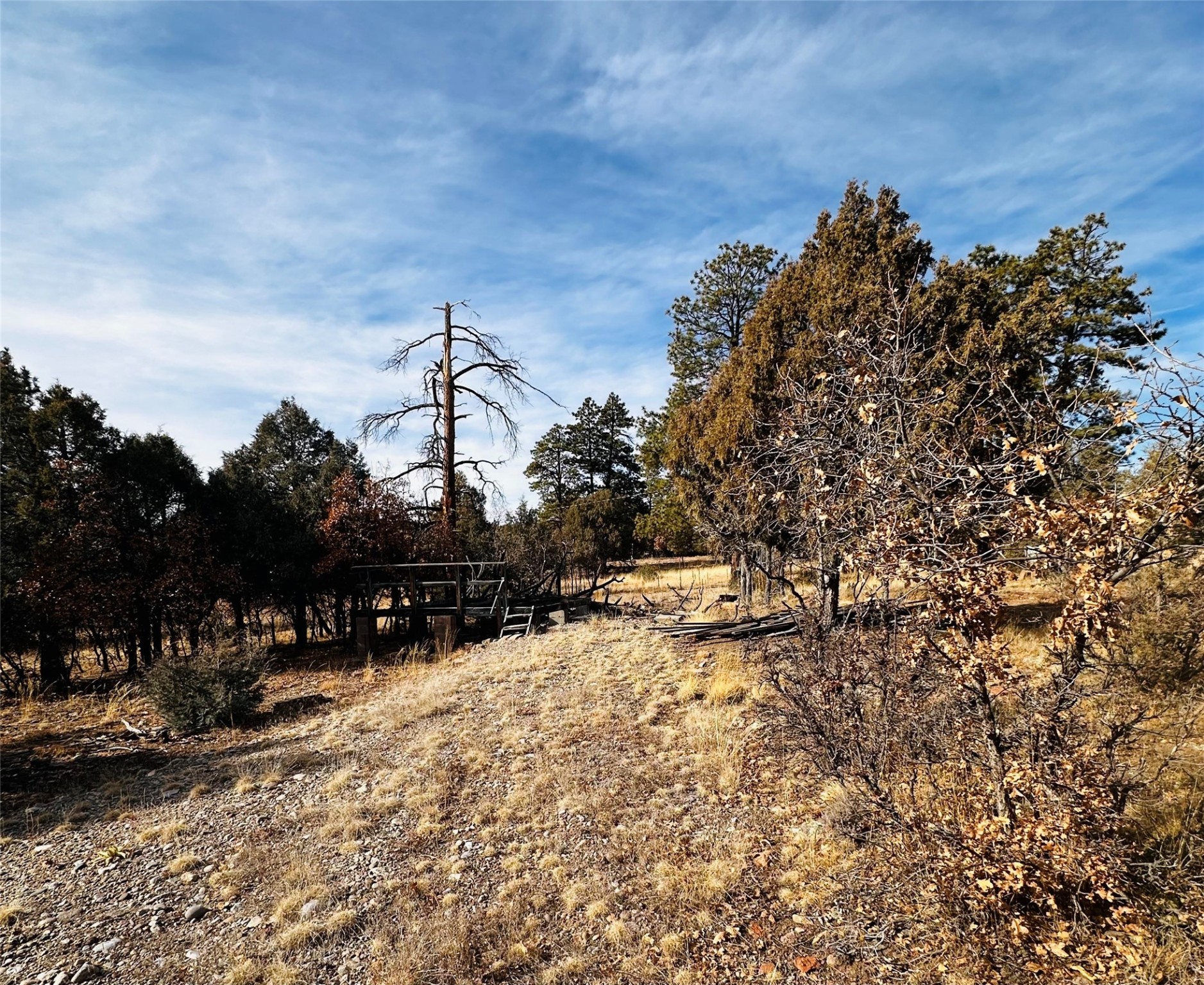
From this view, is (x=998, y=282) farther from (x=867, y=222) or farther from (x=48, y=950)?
(x=48, y=950)

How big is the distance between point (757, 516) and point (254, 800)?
694 centimetres

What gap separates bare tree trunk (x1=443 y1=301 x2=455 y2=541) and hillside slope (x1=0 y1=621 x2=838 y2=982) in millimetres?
7842

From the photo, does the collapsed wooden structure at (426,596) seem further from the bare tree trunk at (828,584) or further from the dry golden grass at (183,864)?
the bare tree trunk at (828,584)

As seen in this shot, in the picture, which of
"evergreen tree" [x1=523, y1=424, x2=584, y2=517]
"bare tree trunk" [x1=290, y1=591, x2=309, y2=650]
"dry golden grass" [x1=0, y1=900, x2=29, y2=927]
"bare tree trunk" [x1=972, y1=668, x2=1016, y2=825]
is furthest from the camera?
"evergreen tree" [x1=523, y1=424, x2=584, y2=517]

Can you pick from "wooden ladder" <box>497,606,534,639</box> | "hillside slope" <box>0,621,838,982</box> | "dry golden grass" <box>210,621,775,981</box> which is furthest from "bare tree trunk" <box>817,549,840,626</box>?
"wooden ladder" <box>497,606,534,639</box>

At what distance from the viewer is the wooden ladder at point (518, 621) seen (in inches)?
513

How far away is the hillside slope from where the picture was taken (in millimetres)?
3537

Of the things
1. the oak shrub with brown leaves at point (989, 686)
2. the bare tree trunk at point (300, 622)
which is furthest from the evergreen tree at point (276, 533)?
the oak shrub with brown leaves at point (989, 686)

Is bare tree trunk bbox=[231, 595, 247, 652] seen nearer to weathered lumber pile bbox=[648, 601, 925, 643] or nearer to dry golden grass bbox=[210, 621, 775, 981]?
dry golden grass bbox=[210, 621, 775, 981]

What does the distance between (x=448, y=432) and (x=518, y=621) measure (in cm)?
533

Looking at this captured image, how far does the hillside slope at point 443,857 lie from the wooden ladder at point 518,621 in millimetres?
5324

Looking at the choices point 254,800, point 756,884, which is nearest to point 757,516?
point 756,884

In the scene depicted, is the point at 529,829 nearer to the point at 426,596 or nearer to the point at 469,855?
the point at 469,855

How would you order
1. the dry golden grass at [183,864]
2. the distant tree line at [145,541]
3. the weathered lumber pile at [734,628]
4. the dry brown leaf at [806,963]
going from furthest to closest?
the distant tree line at [145,541] → the weathered lumber pile at [734,628] → the dry golden grass at [183,864] → the dry brown leaf at [806,963]
